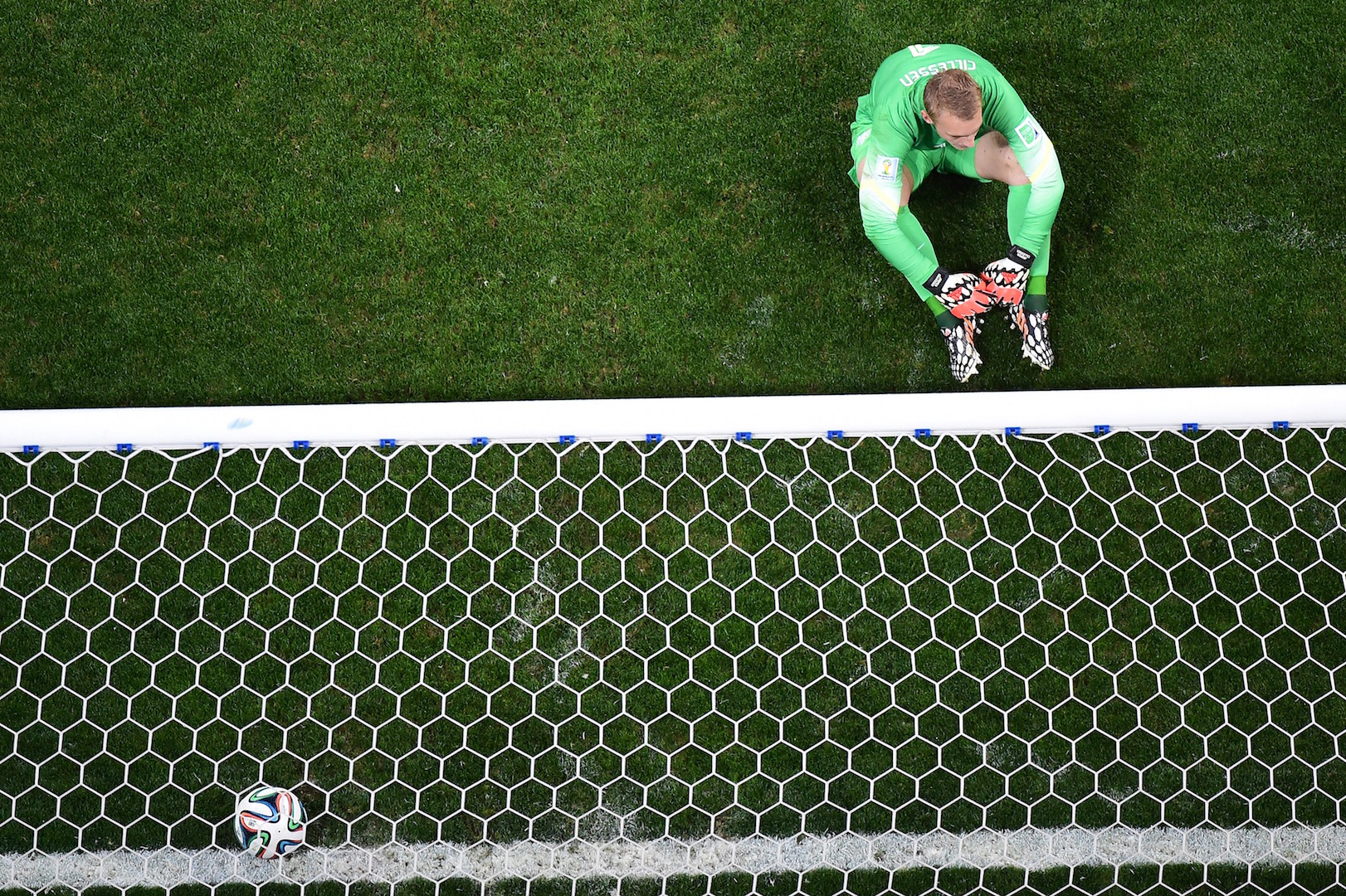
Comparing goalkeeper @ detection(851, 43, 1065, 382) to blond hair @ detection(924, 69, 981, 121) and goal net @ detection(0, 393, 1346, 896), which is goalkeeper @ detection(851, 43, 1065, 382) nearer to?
blond hair @ detection(924, 69, 981, 121)

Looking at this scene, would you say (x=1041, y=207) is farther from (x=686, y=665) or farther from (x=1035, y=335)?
(x=686, y=665)

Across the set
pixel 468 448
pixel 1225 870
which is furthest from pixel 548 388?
pixel 1225 870

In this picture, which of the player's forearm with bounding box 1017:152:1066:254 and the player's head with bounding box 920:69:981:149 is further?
the player's forearm with bounding box 1017:152:1066:254

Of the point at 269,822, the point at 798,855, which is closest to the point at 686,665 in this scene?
the point at 798,855

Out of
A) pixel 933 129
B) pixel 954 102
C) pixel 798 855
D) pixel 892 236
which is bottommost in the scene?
pixel 798 855

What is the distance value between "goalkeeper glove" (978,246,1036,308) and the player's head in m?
0.47

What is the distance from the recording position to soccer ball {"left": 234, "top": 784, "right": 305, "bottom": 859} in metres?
2.58

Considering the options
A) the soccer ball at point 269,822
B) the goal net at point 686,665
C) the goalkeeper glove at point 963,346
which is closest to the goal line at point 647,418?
the goal net at point 686,665

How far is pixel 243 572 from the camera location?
278 cm

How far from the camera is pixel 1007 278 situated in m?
2.82

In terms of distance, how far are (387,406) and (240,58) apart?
5.50 feet

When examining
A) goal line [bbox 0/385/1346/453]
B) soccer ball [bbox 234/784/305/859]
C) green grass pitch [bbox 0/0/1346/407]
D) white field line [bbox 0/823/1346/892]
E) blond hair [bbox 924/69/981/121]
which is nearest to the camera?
goal line [bbox 0/385/1346/453]

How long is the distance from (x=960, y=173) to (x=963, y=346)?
0.57 m

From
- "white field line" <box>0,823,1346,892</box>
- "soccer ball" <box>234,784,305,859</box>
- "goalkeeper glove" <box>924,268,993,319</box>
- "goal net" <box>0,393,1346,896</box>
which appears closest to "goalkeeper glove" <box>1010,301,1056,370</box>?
"goalkeeper glove" <box>924,268,993,319</box>
